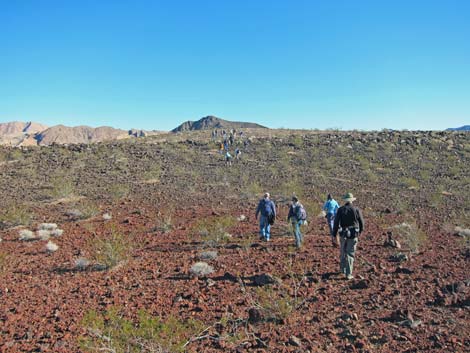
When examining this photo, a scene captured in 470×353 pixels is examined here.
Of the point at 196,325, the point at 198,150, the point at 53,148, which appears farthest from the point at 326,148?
the point at 196,325

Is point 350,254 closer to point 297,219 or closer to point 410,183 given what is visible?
point 297,219

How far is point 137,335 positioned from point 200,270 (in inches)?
103

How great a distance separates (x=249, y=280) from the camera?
21.1 ft

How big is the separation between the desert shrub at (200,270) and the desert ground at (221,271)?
0.02m

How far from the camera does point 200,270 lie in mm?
6805

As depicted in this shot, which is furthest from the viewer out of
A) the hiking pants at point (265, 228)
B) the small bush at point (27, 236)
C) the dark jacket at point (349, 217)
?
the small bush at point (27, 236)

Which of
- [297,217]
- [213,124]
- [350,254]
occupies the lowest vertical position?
[350,254]

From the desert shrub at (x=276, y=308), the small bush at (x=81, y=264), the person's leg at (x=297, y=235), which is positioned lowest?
→ the small bush at (x=81, y=264)

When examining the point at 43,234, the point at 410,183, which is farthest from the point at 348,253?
the point at 410,183

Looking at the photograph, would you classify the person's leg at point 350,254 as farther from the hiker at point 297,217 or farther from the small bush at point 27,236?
the small bush at point 27,236

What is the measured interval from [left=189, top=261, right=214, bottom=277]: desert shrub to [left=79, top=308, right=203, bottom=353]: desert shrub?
1806 millimetres

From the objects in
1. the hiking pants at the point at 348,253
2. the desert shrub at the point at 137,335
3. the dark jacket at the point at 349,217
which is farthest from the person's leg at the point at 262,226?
the desert shrub at the point at 137,335

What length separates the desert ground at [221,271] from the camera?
442cm

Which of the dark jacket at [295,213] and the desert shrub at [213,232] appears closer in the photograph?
the dark jacket at [295,213]
